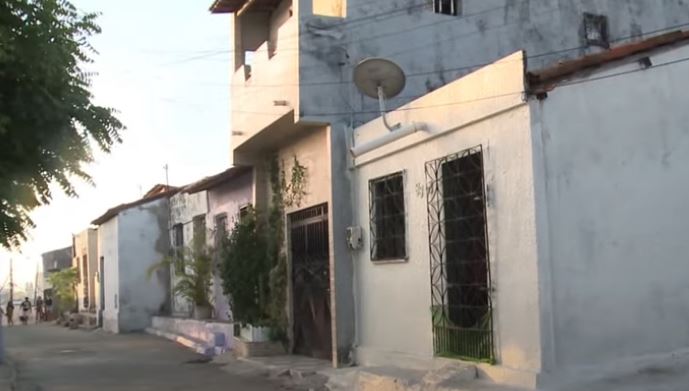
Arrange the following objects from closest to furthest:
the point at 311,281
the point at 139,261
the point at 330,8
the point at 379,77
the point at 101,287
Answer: the point at 379,77, the point at 330,8, the point at 311,281, the point at 139,261, the point at 101,287

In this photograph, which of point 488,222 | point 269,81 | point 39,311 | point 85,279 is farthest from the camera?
point 39,311

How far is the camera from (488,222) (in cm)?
880

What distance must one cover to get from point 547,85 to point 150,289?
64.8 feet

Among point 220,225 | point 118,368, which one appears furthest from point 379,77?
point 220,225

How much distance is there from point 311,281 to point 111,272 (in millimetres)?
14918

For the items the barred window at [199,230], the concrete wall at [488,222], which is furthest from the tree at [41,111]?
the barred window at [199,230]

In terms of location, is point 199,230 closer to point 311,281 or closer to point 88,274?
point 311,281

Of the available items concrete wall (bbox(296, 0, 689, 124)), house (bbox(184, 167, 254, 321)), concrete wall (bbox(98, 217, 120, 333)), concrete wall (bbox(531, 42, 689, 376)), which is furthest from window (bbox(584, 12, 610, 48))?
concrete wall (bbox(98, 217, 120, 333))

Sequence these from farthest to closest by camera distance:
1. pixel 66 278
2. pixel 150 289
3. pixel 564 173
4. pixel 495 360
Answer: pixel 66 278, pixel 150 289, pixel 495 360, pixel 564 173

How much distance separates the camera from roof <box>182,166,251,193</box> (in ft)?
56.2

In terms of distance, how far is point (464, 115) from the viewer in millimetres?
9289

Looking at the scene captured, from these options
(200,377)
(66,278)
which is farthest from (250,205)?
(66,278)

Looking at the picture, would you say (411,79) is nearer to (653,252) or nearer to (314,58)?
(314,58)

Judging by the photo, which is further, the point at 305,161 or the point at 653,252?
the point at 305,161
